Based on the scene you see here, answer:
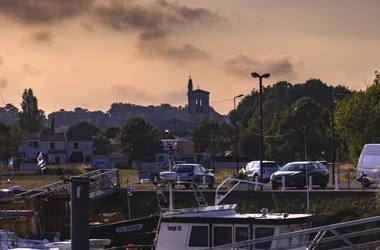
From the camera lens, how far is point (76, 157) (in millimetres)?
147250

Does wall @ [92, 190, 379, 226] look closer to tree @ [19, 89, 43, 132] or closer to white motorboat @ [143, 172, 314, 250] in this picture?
white motorboat @ [143, 172, 314, 250]

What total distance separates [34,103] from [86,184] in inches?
6357

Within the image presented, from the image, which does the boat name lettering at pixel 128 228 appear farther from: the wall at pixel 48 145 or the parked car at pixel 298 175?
the wall at pixel 48 145

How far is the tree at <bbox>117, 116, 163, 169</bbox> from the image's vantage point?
376ft

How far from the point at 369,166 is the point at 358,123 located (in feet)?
62.3

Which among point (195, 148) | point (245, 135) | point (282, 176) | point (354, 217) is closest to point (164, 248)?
point (354, 217)

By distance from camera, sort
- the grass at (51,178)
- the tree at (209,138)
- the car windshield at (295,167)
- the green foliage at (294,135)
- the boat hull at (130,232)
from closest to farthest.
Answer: the boat hull at (130,232)
the car windshield at (295,167)
the grass at (51,178)
the green foliage at (294,135)
the tree at (209,138)

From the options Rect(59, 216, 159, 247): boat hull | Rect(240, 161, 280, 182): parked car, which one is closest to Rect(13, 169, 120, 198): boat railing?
Rect(240, 161, 280, 182): parked car

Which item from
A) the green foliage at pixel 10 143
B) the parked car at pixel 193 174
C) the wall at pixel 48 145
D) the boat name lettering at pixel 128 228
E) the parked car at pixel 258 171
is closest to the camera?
the boat name lettering at pixel 128 228

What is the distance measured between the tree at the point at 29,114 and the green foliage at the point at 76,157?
34346 mm

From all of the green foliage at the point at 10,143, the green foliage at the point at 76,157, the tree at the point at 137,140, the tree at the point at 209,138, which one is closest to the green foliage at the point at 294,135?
the tree at the point at 209,138

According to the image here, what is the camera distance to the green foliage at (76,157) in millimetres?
146375

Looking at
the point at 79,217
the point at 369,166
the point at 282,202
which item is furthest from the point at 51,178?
the point at 79,217

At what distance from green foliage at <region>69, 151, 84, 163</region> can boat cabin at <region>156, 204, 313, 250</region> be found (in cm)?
11867
